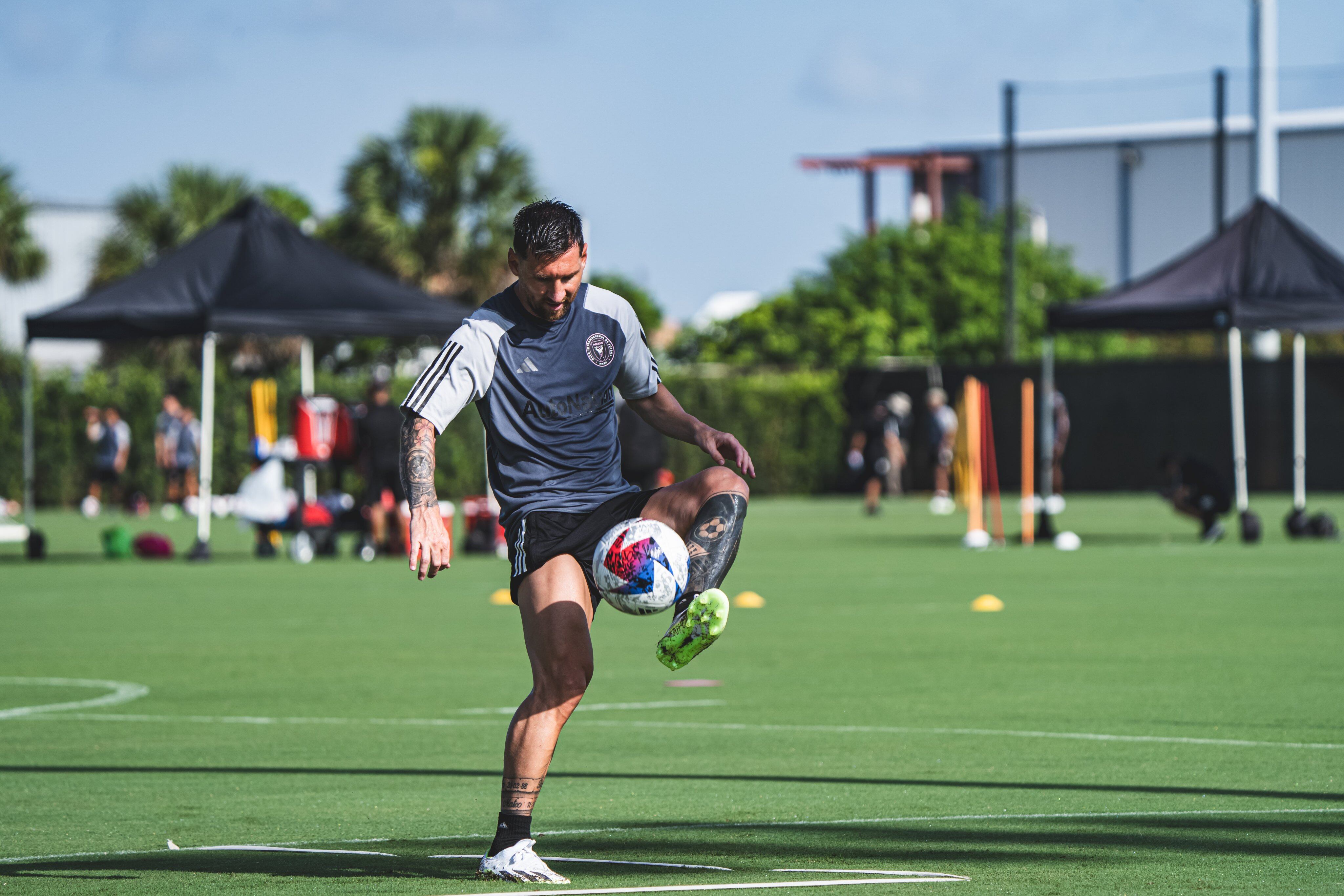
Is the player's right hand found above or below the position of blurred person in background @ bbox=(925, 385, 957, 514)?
above

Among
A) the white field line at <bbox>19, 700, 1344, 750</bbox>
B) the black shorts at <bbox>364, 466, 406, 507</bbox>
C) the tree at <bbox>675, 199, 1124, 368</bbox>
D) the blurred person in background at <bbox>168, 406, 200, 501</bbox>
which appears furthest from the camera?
the tree at <bbox>675, 199, 1124, 368</bbox>

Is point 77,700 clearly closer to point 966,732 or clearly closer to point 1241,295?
point 966,732

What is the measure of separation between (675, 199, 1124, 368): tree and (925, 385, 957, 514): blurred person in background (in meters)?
16.5

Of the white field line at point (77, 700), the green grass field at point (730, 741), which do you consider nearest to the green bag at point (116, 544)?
the green grass field at point (730, 741)

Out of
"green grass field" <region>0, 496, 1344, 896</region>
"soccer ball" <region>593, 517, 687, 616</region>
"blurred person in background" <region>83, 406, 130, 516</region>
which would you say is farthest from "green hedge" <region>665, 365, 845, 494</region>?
"soccer ball" <region>593, 517, 687, 616</region>

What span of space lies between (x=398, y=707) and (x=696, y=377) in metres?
32.4

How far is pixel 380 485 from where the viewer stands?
2164 cm

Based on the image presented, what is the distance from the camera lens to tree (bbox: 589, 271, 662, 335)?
79688mm

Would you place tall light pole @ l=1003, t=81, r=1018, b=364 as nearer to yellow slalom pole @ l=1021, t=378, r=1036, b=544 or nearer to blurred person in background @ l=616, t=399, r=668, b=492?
yellow slalom pole @ l=1021, t=378, r=1036, b=544

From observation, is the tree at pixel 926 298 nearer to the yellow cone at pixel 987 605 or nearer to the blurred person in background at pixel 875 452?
the blurred person in background at pixel 875 452

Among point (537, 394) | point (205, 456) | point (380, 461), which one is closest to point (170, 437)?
point (205, 456)

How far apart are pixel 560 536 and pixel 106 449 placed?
31.0m

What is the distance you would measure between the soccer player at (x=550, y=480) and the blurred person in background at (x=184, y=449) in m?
28.9

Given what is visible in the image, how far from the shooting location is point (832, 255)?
6147 cm
